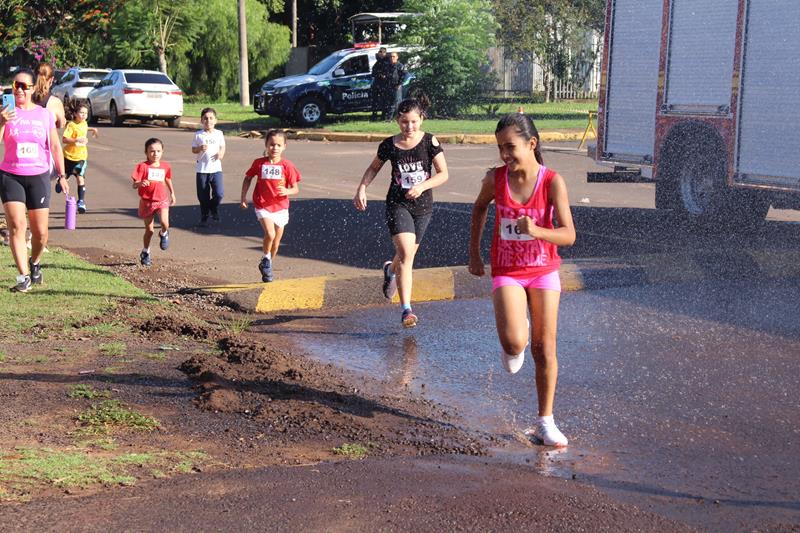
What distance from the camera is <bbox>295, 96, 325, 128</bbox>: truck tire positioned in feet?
105

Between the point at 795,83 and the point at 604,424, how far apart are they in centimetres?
773

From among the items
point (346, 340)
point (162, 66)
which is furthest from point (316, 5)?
point (346, 340)

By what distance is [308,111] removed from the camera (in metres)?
32.3

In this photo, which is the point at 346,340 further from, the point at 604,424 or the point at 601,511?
the point at 601,511

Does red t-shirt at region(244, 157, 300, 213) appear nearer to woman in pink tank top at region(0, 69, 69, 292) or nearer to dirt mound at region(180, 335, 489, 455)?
woman in pink tank top at region(0, 69, 69, 292)

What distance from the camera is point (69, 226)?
12.1m

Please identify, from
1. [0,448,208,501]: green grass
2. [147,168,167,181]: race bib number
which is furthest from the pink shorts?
[147,168,167,181]: race bib number

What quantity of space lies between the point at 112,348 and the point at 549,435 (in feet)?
10.2

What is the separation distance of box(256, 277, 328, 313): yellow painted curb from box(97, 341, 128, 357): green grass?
1613 mm

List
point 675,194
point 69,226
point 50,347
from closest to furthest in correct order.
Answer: point 50,347, point 69,226, point 675,194

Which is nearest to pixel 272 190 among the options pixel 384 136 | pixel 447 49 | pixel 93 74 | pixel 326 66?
pixel 384 136

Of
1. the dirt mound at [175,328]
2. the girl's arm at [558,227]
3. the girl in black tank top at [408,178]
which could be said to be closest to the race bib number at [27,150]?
the dirt mound at [175,328]

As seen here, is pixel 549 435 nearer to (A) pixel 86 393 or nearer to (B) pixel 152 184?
(A) pixel 86 393

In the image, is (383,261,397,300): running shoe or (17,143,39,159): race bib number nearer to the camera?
(383,261,397,300): running shoe
